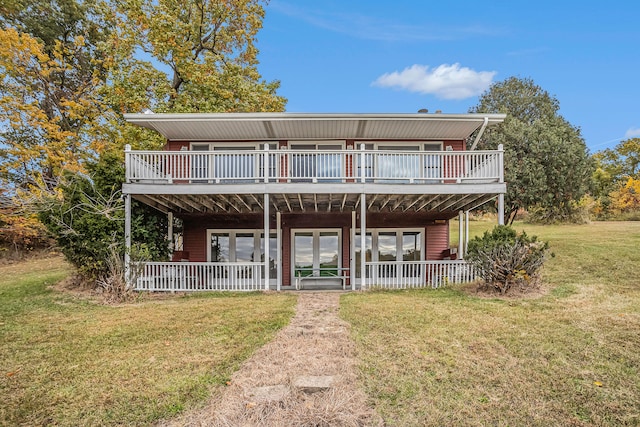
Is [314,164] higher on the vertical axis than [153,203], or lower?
higher

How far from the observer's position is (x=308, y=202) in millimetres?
12695

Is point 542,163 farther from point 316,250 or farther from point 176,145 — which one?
point 176,145

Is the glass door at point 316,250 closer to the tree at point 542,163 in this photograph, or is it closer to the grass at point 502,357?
the grass at point 502,357

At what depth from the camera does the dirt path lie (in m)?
3.44

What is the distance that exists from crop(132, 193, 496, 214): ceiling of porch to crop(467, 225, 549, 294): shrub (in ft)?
7.44

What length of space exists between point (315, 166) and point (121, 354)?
7852 millimetres

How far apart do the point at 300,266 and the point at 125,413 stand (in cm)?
1070

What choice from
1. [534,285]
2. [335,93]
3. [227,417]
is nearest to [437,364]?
[227,417]

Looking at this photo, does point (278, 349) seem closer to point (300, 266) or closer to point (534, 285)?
point (534, 285)

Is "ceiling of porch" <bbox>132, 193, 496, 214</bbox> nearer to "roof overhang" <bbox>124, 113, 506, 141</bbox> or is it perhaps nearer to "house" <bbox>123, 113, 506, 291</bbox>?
"house" <bbox>123, 113, 506, 291</bbox>

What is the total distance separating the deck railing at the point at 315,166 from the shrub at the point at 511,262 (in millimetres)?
2355

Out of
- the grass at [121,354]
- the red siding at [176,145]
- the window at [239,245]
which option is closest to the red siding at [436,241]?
the window at [239,245]

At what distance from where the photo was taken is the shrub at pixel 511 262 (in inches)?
361

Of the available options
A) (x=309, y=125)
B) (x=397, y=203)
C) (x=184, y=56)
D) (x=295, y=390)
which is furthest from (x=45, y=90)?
(x=295, y=390)
